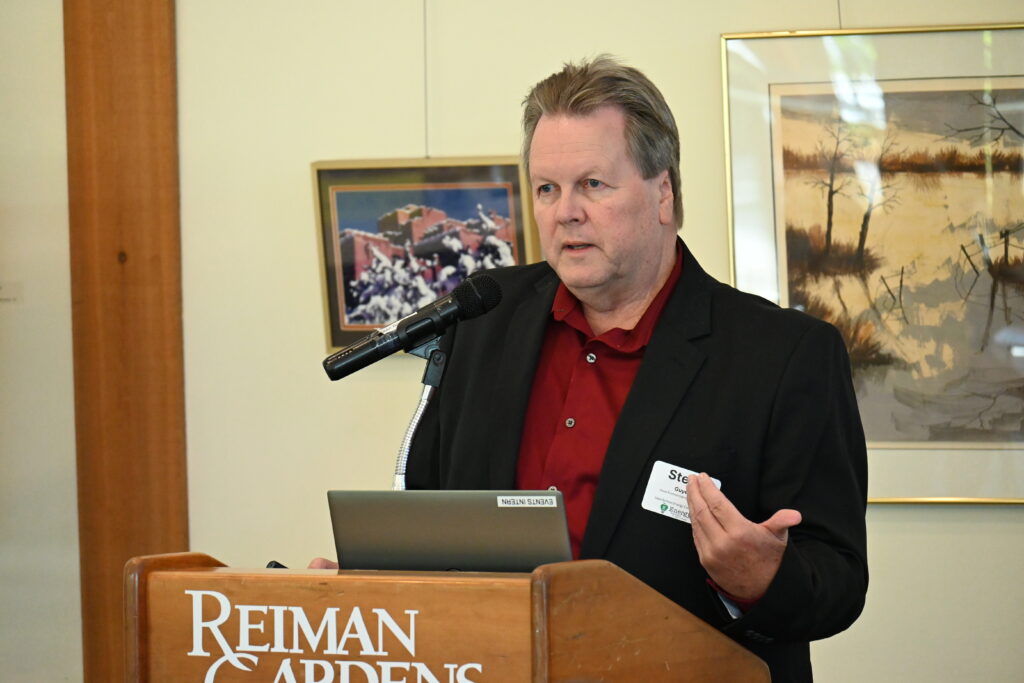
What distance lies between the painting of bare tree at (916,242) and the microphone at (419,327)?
1701 millimetres

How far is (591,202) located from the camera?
6.17ft

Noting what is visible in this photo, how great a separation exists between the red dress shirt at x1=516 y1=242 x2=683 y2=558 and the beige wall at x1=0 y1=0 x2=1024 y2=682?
4.07 feet

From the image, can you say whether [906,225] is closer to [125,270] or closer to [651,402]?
[651,402]

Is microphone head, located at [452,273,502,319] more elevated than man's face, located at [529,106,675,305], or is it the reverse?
man's face, located at [529,106,675,305]

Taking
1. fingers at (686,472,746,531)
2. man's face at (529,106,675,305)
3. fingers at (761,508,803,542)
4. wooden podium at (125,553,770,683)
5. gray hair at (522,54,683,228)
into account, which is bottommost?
wooden podium at (125,553,770,683)

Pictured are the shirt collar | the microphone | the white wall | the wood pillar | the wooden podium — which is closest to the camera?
the wooden podium

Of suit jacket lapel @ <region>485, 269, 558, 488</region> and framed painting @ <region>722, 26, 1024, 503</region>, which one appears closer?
suit jacket lapel @ <region>485, 269, 558, 488</region>

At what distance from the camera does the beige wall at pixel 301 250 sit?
9.99 ft

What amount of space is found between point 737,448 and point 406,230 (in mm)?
1709

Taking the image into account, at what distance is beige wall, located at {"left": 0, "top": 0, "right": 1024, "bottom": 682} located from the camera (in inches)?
120

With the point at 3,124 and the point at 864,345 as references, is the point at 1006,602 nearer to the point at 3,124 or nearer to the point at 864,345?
the point at 864,345

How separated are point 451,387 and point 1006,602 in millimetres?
1848

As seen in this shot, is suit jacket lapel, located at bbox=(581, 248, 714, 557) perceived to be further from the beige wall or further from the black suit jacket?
the beige wall

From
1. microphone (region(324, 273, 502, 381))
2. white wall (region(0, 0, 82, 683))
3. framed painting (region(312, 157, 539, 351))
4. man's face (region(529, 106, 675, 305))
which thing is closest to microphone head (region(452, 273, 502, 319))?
microphone (region(324, 273, 502, 381))
